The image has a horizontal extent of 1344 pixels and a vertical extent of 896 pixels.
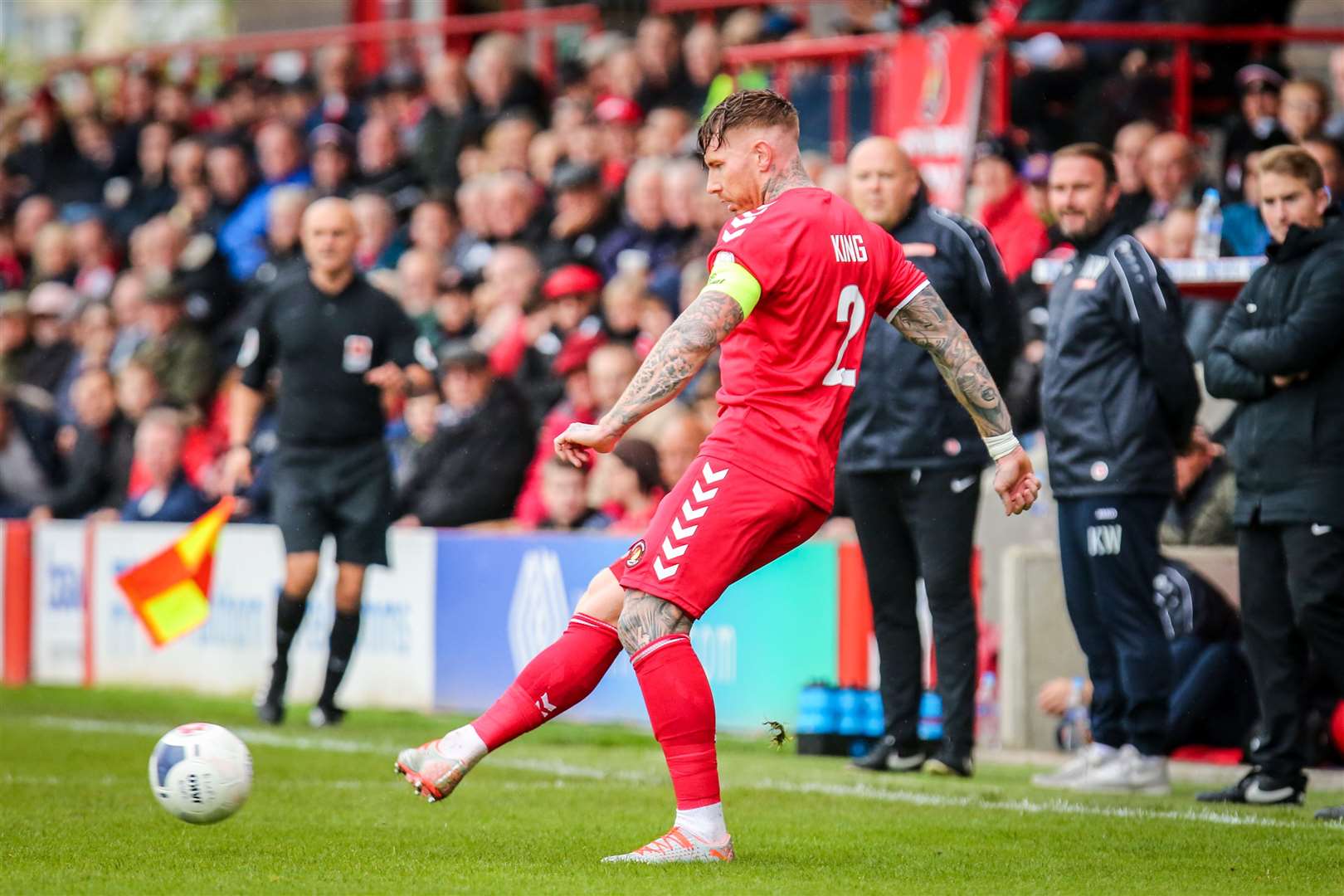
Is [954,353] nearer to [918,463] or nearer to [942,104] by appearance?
[918,463]

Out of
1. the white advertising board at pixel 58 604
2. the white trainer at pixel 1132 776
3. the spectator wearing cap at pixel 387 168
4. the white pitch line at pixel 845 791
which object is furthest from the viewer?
the spectator wearing cap at pixel 387 168

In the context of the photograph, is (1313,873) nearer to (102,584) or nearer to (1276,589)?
(1276,589)

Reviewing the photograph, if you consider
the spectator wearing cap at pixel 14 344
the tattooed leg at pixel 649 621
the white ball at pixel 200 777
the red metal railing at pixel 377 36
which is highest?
the red metal railing at pixel 377 36

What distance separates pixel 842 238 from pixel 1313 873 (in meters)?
2.27

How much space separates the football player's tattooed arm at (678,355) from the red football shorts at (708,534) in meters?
0.33

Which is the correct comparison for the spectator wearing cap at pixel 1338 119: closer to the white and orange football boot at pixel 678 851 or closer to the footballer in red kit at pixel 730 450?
the footballer in red kit at pixel 730 450

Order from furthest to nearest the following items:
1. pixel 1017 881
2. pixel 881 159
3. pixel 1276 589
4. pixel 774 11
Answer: pixel 774 11 < pixel 881 159 < pixel 1276 589 < pixel 1017 881

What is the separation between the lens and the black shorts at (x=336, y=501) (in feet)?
36.7

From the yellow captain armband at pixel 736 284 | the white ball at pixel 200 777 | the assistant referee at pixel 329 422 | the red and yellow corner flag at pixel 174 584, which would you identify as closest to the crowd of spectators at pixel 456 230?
the assistant referee at pixel 329 422

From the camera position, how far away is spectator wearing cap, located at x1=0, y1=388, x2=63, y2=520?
16.5 metres

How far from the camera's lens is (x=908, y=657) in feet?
29.5

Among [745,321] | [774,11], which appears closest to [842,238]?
[745,321]

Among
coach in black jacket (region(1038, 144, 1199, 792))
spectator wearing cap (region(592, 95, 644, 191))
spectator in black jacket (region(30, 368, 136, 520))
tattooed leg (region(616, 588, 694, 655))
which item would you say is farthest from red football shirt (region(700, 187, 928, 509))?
spectator in black jacket (region(30, 368, 136, 520))

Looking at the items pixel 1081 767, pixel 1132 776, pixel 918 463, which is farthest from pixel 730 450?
pixel 1081 767
